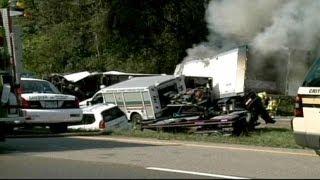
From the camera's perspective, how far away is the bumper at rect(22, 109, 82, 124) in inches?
731

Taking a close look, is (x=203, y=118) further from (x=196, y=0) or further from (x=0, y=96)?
(x=196, y=0)

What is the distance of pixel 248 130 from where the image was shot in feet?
66.0

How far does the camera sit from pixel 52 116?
18.9 metres

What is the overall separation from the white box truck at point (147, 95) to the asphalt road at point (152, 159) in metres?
12.7

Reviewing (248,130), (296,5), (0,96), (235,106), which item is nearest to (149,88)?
(235,106)

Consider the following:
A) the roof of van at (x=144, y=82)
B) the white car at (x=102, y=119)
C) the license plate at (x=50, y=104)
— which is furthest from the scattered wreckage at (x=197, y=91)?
the license plate at (x=50, y=104)

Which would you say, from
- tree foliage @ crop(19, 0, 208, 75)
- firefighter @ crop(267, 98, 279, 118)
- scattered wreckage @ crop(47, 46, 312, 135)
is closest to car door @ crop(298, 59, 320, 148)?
scattered wreckage @ crop(47, 46, 312, 135)

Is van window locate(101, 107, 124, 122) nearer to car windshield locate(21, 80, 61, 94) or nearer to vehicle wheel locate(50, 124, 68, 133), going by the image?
car windshield locate(21, 80, 61, 94)

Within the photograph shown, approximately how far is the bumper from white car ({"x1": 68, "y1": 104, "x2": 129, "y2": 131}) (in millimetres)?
2089

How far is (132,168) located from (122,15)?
30569mm

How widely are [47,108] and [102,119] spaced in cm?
342

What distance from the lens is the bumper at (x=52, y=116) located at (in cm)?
1856

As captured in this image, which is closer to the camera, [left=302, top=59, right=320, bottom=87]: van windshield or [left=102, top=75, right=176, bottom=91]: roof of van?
[left=302, top=59, right=320, bottom=87]: van windshield

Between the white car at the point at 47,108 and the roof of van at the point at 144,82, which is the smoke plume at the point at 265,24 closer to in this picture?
the roof of van at the point at 144,82
